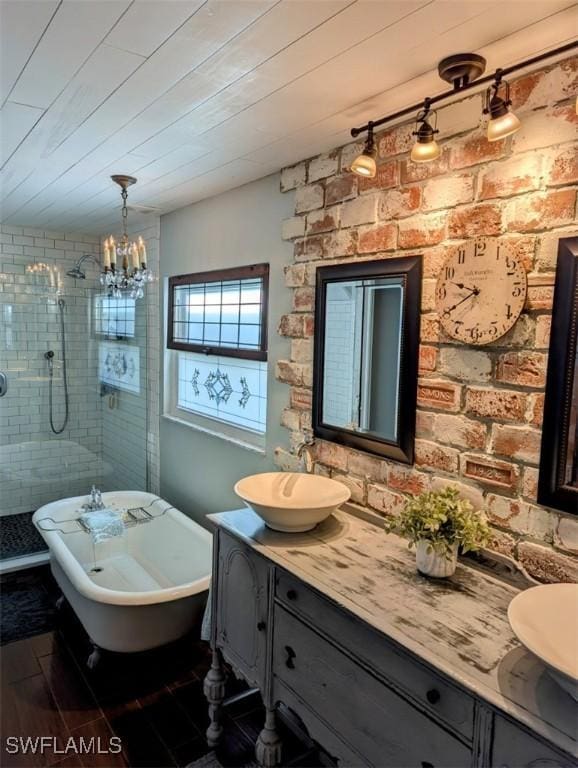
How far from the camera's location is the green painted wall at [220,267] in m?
2.64

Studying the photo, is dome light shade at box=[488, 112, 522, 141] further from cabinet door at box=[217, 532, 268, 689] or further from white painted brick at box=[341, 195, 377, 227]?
cabinet door at box=[217, 532, 268, 689]

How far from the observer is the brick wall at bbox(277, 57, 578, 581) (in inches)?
59.0

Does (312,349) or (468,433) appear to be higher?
(312,349)

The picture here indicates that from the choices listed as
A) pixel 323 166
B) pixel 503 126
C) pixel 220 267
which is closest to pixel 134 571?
pixel 220 267

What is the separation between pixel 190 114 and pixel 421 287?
1083 mm

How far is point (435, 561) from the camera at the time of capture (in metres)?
1.58

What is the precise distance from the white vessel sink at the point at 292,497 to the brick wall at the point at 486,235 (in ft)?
0.46

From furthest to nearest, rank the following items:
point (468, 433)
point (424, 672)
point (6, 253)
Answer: point (6, 253) → point (468, 433) → point (424, 672)

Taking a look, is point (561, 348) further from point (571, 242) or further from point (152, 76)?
point (152, 76)

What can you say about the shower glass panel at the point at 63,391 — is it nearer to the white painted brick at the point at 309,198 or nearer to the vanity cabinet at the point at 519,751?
the white painted brick at the point at 309,198

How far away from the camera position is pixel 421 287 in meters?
1.88

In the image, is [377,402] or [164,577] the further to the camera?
[164,577]

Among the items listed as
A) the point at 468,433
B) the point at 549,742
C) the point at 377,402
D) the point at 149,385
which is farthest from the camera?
the point at 149,385

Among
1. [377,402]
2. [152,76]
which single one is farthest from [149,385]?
[152,76]
